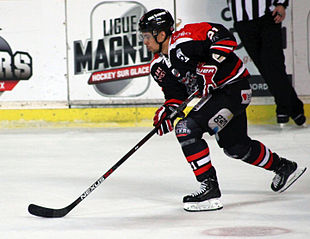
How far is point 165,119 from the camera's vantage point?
288cm

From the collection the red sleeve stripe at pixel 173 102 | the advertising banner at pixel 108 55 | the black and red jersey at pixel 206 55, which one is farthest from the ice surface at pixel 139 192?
the advertising banner at pixel 108 55

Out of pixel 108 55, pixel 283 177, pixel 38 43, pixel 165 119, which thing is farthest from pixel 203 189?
pixel 38 43

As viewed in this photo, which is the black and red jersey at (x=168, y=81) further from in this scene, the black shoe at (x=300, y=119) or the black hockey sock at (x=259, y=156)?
the black shoe at (x=300, y=119)

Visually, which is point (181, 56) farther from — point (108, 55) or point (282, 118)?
point (108, 55)

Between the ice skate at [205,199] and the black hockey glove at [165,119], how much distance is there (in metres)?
0.27

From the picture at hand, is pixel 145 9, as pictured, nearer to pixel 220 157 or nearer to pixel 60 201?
pixel 220 157

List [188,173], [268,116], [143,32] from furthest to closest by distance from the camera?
[268,116] < [188,173] < [143,32]

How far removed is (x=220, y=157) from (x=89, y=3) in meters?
2.36

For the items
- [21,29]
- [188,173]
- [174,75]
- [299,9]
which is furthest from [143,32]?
[21,29]

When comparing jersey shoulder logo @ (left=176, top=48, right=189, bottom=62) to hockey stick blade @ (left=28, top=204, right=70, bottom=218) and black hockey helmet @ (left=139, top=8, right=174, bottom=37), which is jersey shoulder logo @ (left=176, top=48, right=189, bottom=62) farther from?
hockey stick blade @ (left=28, top=204, right=70, bottom=218)

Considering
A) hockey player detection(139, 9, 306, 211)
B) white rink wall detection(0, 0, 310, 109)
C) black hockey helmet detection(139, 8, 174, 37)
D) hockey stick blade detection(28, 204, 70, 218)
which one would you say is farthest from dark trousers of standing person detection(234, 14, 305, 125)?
hockey stick blade detection(28, 204, 70, 218)

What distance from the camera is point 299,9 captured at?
5.66m

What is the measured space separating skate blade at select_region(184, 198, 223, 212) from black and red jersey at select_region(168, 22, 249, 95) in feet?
1.42

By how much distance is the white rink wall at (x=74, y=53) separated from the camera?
6.00 metres
